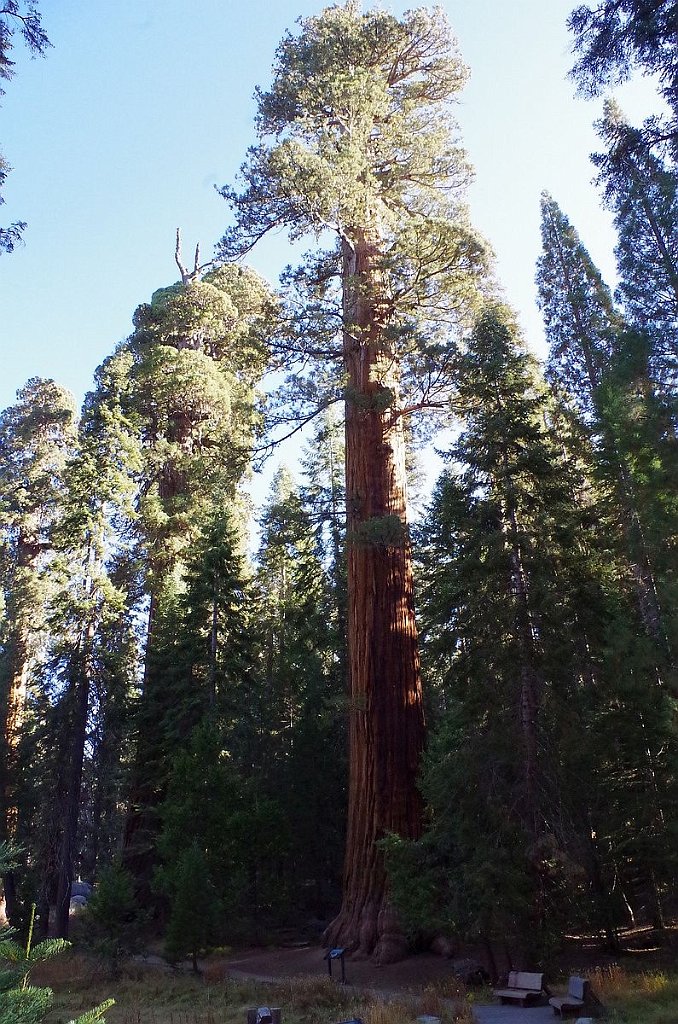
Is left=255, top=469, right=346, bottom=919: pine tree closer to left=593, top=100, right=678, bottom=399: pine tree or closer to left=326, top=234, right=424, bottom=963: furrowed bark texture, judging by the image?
left=326, top=234, right=424, bottom=963: furrowed bark texture

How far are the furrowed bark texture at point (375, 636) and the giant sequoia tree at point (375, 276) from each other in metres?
0.03

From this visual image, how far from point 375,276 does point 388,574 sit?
238 inches

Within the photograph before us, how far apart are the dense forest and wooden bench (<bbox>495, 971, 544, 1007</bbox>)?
1.47 feet

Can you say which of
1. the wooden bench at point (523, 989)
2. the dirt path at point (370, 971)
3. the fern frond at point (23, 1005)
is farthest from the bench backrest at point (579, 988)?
the fern frond at point (23, 1005)

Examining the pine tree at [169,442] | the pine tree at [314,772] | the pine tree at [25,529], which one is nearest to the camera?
the pine tree at [314,772]

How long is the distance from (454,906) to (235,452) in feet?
28.4

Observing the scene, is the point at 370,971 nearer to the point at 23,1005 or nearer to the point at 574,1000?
the point at 574,1000

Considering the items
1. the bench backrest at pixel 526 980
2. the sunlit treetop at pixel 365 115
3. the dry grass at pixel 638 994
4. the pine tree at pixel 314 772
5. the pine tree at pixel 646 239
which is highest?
the sunlit treetop at pixel 365 115

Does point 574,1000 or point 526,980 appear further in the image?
point 526,980

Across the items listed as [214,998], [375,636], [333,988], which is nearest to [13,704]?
[214,998]

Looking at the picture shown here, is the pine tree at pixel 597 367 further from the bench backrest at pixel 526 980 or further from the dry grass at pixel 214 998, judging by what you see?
the dry grass at pixel 214 998

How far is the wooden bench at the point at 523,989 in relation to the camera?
29.3ft

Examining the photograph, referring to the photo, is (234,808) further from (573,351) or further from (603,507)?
(573,351)

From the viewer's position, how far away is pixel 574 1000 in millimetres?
8312
